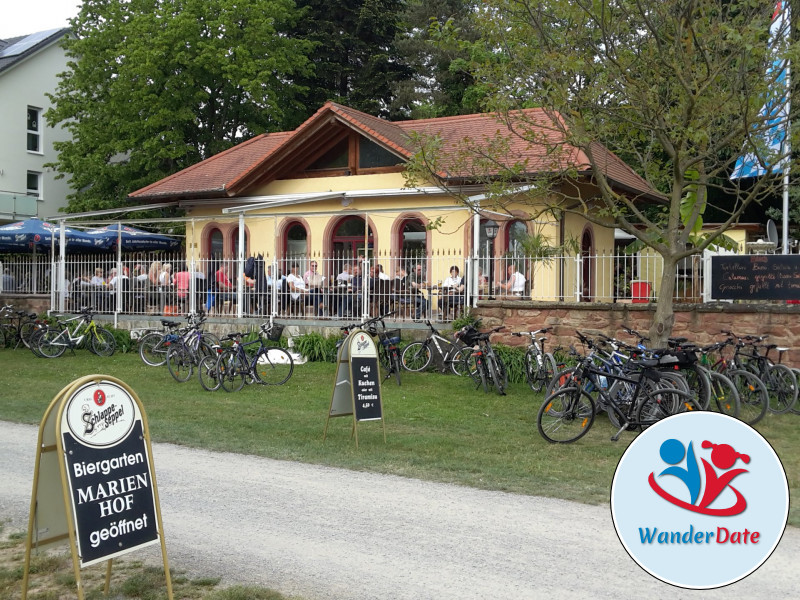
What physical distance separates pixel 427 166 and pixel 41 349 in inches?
432

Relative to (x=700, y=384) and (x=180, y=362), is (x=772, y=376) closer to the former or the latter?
(x=700, y=384)

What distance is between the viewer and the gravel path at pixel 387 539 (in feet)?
15.6

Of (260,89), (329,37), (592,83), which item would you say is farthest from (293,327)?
(329,37)

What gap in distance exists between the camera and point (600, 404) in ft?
30.5

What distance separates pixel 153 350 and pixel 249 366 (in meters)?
3.83

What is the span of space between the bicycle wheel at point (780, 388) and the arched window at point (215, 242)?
57.3 ft

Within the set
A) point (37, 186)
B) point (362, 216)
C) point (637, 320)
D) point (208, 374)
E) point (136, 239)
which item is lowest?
point (208, 374)

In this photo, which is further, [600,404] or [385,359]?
[385,359]

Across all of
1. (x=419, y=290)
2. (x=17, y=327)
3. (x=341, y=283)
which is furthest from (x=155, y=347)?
(x=17, y=327)

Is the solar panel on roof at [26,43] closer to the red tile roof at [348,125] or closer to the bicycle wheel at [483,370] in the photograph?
the red tile roof at [348,125]

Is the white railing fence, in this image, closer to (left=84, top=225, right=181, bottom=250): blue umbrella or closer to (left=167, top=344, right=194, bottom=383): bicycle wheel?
(left=84, top=225, right=181, bottom=250): blue umbrella

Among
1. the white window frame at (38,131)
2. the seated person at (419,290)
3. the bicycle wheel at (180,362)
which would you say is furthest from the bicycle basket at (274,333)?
the white window frame at (38,131)

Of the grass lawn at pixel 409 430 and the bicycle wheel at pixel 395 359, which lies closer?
the grass lawn at pixel 409 430

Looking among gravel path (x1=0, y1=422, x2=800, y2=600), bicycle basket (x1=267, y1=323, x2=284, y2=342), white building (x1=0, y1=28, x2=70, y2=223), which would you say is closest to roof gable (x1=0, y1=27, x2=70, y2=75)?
white building (x1=0, y1=28, x2=70, y2=223)
